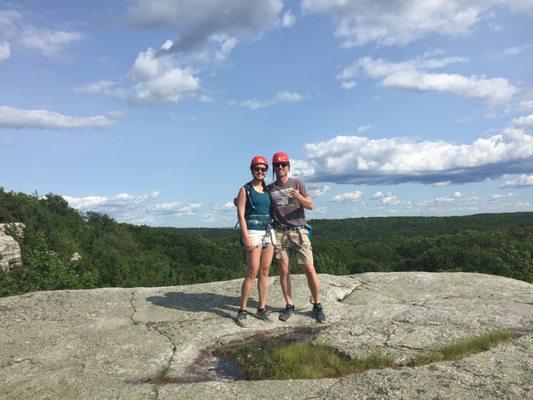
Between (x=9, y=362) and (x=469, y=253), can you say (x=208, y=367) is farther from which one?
(x=469, y=253)

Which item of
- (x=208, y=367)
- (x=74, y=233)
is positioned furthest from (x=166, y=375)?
(x=74, y=233)

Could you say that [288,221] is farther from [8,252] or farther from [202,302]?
[8,252]

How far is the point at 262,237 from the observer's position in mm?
5793

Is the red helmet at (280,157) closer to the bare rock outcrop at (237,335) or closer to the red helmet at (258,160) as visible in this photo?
the red helmet at (258,160)

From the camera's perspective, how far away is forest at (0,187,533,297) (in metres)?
13.2

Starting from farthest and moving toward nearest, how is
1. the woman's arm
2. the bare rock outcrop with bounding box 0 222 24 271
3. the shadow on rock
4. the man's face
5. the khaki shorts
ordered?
the bare rock outcrop with bounding box 0 222 24 271, the shadow on rock, the khaki shorts, the man's face, the woman's arm

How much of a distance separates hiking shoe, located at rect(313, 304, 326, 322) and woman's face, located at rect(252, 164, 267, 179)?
6.84 feet

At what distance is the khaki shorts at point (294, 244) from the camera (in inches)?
235

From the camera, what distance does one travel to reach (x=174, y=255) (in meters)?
30.5

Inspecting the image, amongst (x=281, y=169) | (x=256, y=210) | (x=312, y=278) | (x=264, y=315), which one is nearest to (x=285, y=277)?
(x=312, y=278)

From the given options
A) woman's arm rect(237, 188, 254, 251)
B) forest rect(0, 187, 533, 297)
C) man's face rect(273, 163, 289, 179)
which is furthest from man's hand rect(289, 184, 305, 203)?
forest rect(0, 187, 533, 297)

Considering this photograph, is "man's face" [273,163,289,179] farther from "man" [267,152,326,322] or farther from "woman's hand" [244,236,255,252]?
"woman's hand" [244,236,255,252]

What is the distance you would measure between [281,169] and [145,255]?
2193 cm

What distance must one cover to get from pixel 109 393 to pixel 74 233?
19911mm
